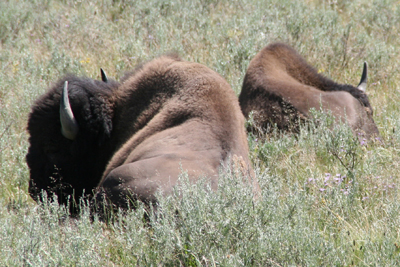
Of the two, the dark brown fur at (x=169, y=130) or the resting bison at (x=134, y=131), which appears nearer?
the dark brown fur at (x=169, y=130)

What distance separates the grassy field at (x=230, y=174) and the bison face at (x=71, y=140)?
41 centimetres

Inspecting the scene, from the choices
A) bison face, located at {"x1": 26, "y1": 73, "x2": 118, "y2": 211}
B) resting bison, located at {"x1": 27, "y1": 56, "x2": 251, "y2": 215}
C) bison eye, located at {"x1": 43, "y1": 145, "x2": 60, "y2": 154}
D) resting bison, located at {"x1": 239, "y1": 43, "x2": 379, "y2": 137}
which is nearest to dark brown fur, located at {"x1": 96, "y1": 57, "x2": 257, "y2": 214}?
resting bison, located at {"x1": 27, "y1": 56, "x2": 251, "y2": 215}

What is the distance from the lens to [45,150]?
14.8 feet

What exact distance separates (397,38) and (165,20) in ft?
14.5

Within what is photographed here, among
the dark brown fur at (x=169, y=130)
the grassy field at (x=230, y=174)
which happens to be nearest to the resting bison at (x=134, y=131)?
the dark brown fur at (x=169, y=130)

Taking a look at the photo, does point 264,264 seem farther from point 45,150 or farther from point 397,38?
point 397,38

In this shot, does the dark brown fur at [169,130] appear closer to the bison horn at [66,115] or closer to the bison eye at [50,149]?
the bison horn at [66,115]

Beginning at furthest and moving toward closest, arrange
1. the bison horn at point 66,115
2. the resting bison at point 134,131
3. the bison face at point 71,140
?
the bison face at point 71,140 < the bison horn at point 66,115 < the resting bison at point 134,131

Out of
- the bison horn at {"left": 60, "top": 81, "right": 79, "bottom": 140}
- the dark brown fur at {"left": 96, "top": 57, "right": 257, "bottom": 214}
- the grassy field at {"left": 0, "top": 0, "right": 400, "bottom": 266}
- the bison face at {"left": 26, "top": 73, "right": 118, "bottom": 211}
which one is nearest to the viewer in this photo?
the grassy field at {"left": 0, "top": 0, "right": 400, "bottom": 266}

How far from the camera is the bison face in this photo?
444 centimetres

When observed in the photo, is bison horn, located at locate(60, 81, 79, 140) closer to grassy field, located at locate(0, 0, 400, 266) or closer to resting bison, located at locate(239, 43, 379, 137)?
grassy field, located at locate(0, 0, 400, 266)

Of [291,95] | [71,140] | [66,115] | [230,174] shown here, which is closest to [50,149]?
[71,140]

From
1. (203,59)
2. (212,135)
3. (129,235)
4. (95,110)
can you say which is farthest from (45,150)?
(203,59)

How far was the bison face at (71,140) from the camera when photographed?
4.44 metres
